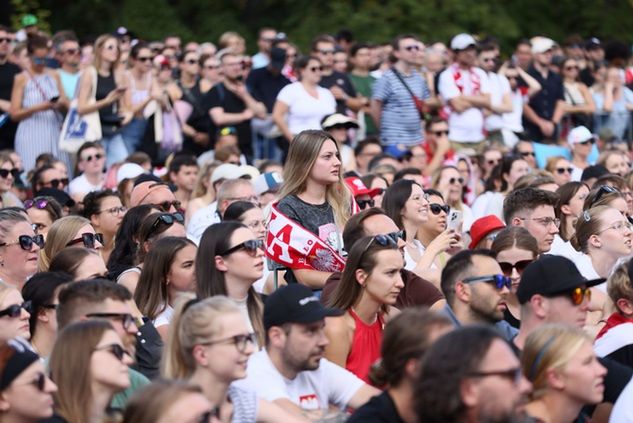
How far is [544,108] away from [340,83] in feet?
10.6

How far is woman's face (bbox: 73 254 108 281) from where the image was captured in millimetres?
8133

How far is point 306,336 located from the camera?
21.6ft

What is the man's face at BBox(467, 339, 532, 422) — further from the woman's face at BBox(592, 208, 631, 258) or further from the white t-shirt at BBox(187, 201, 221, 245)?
the white t-shirt at BBox(187, 201, 221, 245)

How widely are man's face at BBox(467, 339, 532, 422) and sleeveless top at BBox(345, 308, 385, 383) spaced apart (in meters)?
2.45

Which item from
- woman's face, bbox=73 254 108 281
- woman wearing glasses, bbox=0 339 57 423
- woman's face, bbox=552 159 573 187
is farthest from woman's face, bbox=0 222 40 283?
woman's face, bbox=552 159 573 187

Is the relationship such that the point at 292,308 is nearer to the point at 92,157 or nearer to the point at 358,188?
the point at 358,188

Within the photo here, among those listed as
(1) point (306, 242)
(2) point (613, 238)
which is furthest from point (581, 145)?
(1) point (306, 242)

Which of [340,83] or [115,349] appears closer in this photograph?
[115,349]

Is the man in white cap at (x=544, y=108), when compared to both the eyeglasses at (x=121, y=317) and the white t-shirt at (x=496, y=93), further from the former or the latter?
the eyeglasses at (x=121, y=317)

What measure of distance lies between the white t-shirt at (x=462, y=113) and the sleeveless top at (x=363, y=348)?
9.31m

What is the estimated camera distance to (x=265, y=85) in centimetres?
1664

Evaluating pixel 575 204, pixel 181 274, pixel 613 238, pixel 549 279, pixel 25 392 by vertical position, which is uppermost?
pixel 25 392

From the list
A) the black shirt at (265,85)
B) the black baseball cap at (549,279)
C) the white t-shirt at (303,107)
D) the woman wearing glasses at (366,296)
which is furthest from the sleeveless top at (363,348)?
the black shirt at (265,85)

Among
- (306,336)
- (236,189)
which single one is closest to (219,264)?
(306,336)
